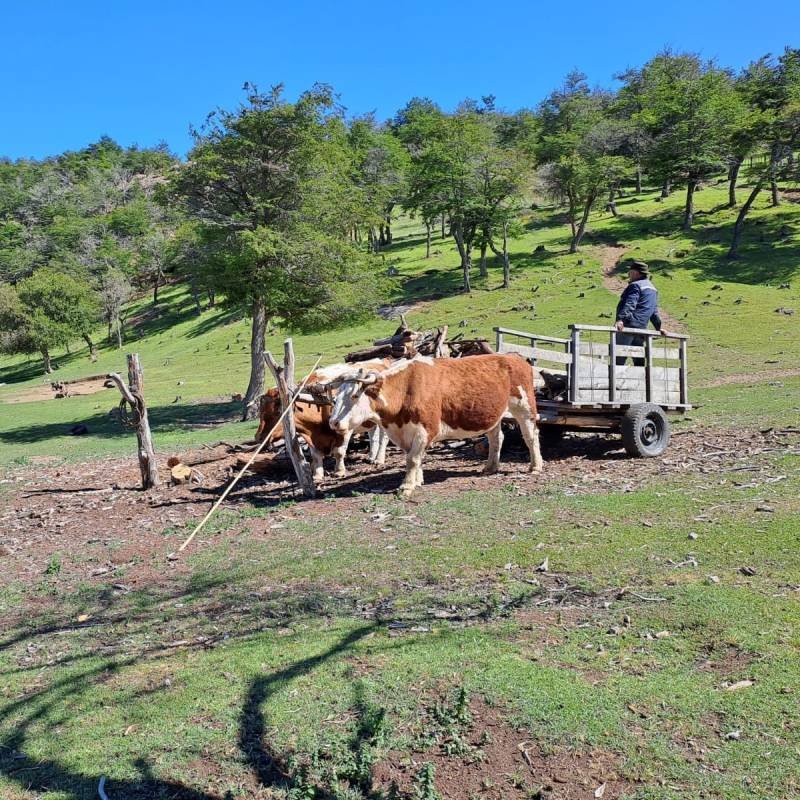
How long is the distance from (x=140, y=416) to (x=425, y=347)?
5.98 meters

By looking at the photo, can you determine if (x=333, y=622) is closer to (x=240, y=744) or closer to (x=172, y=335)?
(x=240, y=744)

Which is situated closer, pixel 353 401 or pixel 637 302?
pixel 353 401

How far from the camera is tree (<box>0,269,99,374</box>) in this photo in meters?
60.4

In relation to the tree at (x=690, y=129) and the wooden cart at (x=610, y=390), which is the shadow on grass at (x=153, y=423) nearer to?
the wooden cart at (x=610, y=390)

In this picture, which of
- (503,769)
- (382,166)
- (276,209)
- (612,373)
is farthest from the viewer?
(382,166)

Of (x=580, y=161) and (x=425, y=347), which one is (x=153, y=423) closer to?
(x=425, y=347)

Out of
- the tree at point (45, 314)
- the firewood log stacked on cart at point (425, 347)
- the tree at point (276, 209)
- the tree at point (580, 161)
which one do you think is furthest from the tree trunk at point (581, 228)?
the firewood log stacked on cart at point (425, 347)

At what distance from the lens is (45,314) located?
62.1m

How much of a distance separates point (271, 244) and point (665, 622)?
19070 millimetres

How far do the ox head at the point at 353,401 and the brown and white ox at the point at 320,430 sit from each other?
1.55 m

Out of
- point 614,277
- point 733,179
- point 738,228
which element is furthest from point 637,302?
point 733,179

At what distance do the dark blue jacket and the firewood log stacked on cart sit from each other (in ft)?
8.83

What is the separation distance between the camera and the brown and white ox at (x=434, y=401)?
36.8 feet

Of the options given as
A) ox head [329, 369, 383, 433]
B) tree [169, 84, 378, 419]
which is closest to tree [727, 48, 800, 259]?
tree [169, 84, 378, 419]
